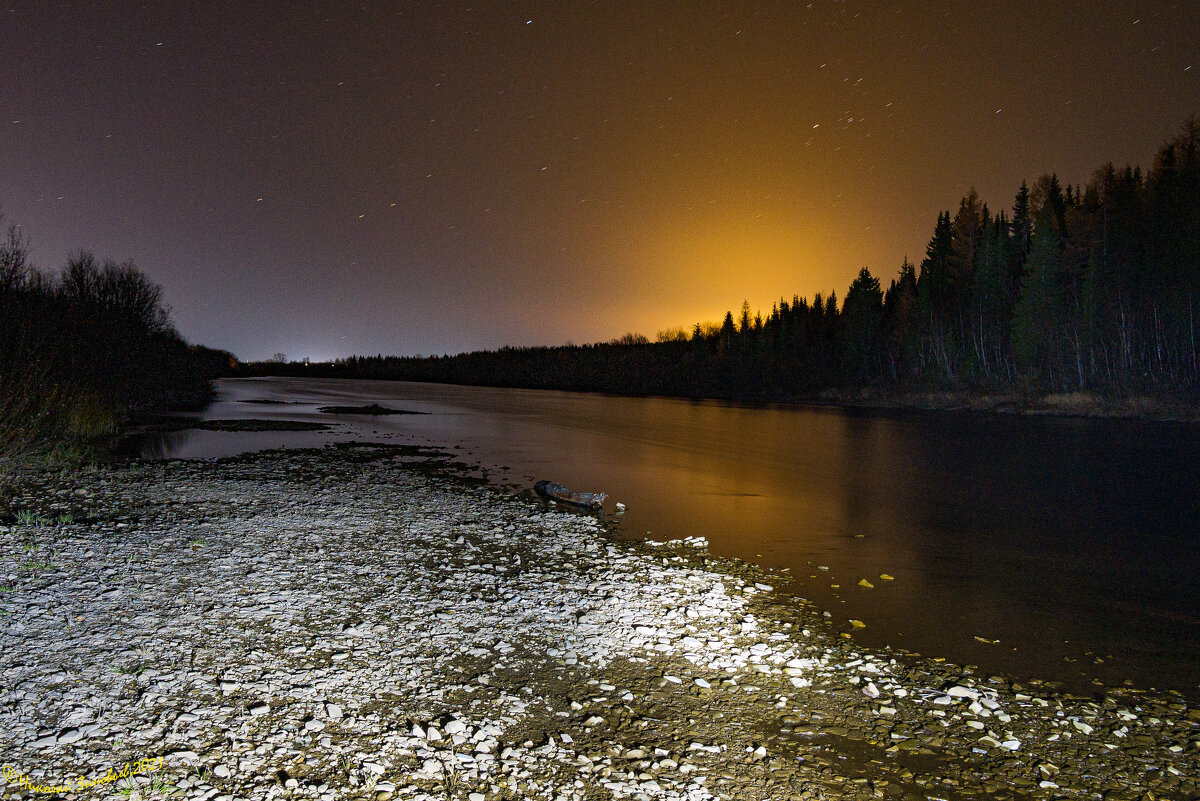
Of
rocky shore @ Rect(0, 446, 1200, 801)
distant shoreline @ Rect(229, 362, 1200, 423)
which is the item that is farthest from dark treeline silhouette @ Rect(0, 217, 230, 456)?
distant shoreline @ Rect(229, 362, 1200, 423)

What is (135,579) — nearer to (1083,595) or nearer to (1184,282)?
(1083,595)

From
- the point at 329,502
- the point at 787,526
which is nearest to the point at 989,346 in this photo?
the point at 787,526

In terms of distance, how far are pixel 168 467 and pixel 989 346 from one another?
294 ft

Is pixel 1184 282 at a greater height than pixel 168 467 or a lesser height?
greater

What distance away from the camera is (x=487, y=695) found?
5.94m

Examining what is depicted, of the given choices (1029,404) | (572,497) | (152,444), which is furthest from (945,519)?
(1029,404)

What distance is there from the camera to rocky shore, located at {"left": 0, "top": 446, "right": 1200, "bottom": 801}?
474 centimetres

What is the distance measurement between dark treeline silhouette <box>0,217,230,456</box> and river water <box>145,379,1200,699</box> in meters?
3.81

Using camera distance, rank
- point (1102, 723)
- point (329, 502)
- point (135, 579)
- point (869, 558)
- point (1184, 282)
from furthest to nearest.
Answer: point (1184, 282)
point (329, 502)
point (869, 558)
point (135, 579)
point (1102, 723)

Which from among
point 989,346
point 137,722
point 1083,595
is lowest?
point 1083,595

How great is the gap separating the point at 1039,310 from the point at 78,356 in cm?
8138

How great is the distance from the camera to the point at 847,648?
24.4ft

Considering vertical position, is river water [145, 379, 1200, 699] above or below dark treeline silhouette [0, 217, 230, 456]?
below

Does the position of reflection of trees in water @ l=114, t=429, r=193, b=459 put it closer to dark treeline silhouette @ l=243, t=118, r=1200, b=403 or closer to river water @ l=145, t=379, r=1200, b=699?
river water @ l=145, t=379, r=1200, b=699
